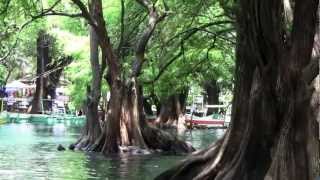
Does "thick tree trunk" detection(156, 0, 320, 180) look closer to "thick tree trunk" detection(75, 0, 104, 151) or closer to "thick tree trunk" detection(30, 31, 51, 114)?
"thick tree trunk" detection(75, 0, 104, 151)

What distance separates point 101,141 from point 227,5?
9.89 m

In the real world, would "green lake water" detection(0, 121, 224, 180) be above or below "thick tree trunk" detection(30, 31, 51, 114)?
below

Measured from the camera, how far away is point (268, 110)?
12.9 meters

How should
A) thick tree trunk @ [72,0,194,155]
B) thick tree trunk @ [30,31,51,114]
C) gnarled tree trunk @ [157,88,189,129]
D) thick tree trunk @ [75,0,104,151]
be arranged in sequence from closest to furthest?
thick tree trunk @ [72,0,194,155] → thick tree trunk @ [75,0,104,151] → gnarled tree trunk @ [157,88,189,129] → thick tree trunk @ [30,31,51,114]

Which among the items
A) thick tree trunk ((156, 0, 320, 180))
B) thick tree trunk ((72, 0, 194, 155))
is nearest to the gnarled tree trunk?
thick tree trunk ((72, 0, 194, 155))

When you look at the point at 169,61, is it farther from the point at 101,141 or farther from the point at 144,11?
the point at 101,141

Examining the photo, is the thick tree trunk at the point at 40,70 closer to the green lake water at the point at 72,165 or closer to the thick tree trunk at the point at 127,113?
the green lake water at the point at 72,165

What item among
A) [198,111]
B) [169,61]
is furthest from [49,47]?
[169,61]

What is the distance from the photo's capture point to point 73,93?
4753cm

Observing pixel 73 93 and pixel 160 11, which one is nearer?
pixel 160 11

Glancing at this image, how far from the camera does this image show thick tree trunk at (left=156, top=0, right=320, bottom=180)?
416 inches

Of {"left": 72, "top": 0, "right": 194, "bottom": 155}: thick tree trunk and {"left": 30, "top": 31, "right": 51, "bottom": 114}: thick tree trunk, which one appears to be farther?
{"left": 30, "top": 31, "right": 51, "bottom": 114}: thick tree trunk

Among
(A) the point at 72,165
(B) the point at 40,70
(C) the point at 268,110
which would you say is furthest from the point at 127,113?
(B) the point at 40,70

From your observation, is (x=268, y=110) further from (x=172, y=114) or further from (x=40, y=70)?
(x=40, y=70)
